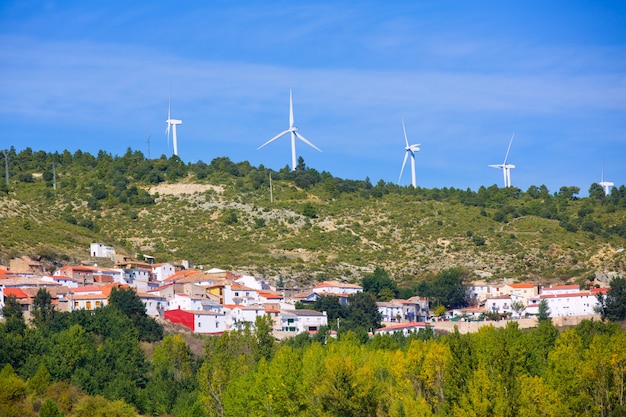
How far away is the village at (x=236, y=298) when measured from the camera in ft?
296

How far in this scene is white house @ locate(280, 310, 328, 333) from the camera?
94.1 meters

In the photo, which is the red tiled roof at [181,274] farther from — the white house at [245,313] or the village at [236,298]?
the white house at [245,313]

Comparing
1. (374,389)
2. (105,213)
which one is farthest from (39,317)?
(105,213)

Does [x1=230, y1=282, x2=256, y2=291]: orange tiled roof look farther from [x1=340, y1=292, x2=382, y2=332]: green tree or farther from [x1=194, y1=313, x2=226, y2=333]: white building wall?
[x1=340, y1=292, x2=382, y2=332]: green tree

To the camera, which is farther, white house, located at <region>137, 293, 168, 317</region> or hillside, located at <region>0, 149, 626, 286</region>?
hillside, located at <region>0, 149, 626, 286</region>

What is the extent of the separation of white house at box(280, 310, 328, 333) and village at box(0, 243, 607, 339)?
0.07 m

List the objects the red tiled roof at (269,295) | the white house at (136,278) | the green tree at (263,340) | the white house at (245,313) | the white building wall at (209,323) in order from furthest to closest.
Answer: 1. the red tiled roof at (269,295)
2. the white house at (136,278)
3. the white house at (245,313)
4. the white building wall at (209,323)
5. the green tree at (263,340)

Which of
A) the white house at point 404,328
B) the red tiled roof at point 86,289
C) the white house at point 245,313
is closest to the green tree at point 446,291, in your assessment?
the white house at point 404,328

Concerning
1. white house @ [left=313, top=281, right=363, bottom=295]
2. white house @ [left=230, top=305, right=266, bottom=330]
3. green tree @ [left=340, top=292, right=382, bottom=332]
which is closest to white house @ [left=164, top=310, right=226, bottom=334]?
white house @ [left=230, top=305, right=266, bottom=330]

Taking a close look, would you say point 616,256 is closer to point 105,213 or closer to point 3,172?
point 105,213

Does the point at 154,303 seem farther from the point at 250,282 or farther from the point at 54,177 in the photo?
the point at 54,177

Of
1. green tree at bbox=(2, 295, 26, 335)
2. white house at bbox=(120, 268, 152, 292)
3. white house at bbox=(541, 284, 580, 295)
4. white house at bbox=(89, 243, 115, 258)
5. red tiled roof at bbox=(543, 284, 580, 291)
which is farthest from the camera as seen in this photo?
white house at bbox=(89, 243, 115, 258)

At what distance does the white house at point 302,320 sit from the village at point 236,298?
75 mm

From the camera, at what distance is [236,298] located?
325 ft
